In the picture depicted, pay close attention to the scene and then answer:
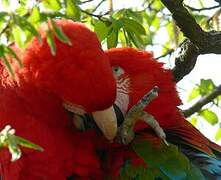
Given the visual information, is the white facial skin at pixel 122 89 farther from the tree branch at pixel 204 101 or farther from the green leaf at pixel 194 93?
the green leaf at pixel 194 93

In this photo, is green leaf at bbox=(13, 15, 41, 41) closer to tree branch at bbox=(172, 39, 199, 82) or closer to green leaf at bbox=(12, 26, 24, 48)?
green leaf at bbox=(12, 26, 24, 48)

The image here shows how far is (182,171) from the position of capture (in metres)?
2.12

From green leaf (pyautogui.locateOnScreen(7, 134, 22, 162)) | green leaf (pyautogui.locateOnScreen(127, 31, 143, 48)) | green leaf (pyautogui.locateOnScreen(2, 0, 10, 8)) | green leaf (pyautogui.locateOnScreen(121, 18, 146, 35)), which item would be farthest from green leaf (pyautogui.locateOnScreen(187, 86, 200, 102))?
green leaf (pyautogui.locateOnScreen(7, 134, 22, 162))

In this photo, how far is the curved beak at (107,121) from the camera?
6.22ft

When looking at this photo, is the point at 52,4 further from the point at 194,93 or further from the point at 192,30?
the point at 194,93

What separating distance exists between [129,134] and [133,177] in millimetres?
149

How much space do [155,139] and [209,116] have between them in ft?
3.32

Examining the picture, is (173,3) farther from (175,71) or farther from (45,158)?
(45,158)

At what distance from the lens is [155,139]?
218 centimetres

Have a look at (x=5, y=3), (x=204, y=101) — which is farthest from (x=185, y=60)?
(x=5, y=3)

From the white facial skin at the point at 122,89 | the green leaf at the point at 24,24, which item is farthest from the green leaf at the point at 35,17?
the white facial skin at the point at 122,89

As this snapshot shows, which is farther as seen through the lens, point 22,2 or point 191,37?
point 191,37

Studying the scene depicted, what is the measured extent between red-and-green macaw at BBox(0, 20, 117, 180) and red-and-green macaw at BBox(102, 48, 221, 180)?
14 cm

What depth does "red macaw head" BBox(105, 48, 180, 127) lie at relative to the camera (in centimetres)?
221
